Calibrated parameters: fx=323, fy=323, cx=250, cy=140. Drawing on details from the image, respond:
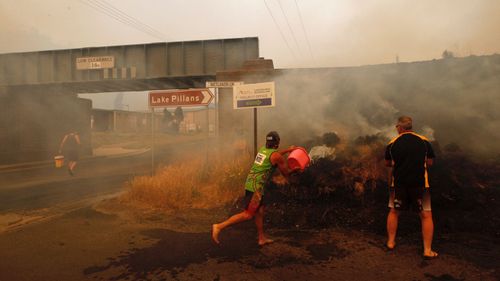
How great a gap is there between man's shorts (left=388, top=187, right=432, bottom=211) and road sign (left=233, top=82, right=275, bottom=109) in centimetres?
283

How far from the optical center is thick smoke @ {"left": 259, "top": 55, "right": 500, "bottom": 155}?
23.1 ft

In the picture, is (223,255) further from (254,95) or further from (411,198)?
(254,95)

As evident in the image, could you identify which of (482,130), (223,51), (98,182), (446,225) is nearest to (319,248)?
(446,225)

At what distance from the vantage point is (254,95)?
5879 mm

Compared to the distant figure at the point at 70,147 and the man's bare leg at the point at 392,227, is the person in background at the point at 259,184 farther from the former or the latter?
the distant figure at the point at 70,147

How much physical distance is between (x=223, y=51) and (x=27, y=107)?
1013 cm

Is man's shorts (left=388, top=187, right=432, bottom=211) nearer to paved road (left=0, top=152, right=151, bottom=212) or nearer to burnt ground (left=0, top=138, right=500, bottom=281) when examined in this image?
burnt ground (left=0, top=138, right=500, bottom=281)

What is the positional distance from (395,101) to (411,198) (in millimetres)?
5278

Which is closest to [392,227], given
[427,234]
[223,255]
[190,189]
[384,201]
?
[427,234]

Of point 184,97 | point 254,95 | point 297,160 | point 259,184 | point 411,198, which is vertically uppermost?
point 184,97

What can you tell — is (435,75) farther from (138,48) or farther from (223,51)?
(138,48)

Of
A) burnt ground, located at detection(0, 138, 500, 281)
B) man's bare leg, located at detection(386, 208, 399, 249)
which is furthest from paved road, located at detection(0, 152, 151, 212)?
man's bare leg, located at detection(386, 208, 399, 249)

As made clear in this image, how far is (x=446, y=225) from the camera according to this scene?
407cm

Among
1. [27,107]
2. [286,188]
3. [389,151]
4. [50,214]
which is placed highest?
[27,107]
